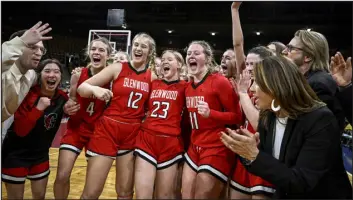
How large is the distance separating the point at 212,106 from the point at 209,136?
228mm

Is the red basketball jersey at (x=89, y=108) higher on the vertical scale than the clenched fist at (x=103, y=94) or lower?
lower

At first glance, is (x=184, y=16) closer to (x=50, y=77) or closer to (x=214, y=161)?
(x=50, y=77)

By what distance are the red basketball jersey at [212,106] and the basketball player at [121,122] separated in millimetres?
411

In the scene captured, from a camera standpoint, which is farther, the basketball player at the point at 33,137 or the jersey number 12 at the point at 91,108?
the jersey number 12 at the point at 91,108

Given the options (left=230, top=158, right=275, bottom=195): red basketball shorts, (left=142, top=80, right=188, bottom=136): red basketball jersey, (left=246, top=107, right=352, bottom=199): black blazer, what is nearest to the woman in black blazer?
(left=246, top=107, right=352, bottom=199): black blazer

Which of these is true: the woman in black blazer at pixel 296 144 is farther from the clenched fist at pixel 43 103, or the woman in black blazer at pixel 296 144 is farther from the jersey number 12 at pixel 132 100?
the clenched fist at pixel 43 103

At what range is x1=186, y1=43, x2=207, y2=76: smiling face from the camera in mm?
2670

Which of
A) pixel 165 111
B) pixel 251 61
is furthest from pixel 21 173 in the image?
pixel 251 61

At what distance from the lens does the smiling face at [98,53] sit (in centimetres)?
285

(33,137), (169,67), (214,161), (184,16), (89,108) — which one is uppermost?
(184,16)

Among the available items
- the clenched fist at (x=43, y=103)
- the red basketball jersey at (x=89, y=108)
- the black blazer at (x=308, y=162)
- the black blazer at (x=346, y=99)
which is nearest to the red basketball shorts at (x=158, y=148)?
the red basketball jersey at (x=89, y=108)

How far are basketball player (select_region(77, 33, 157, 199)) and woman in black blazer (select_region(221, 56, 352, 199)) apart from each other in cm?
115

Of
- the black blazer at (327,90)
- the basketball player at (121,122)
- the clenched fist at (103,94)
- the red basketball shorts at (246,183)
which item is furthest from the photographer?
the basketball player at (121,122)

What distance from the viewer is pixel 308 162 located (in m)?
1.55
